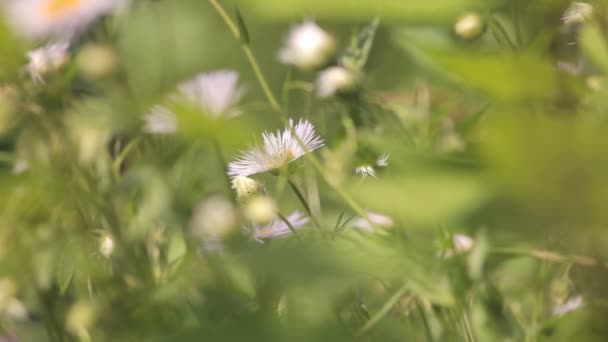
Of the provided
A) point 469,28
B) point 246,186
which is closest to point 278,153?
point 246,186

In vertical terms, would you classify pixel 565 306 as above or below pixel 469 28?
below

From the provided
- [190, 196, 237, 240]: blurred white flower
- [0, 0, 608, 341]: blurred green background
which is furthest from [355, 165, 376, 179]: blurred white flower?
[190, 196, 237, 240]: blurred white flower

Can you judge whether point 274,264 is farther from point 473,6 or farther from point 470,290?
point 470,290

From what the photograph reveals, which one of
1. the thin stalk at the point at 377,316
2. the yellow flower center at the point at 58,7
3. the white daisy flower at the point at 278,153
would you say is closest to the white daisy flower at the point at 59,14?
the yellow flower center at the point at 58,7

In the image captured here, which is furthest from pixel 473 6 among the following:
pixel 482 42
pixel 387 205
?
pixel 482 42

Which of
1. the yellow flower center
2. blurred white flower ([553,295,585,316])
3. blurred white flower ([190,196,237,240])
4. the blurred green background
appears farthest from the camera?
the yellow flower center

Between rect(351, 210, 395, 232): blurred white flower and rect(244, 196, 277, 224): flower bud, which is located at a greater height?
rect(244, 196, 277, 224): flower bud

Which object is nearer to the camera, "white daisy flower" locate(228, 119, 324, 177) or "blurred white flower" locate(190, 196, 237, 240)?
"blurred white flower" locate(190, 196, 237, 240)

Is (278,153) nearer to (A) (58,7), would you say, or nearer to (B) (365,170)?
(B) (365,170)

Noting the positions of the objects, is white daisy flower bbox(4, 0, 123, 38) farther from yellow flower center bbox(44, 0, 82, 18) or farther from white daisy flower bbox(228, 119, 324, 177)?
white daisy flower bbox(228, 119, 324, 177)
